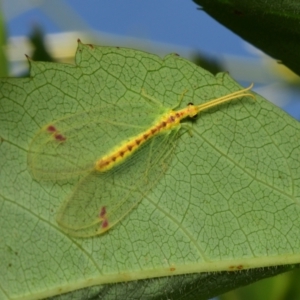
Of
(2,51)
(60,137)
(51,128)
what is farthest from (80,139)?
(2,51)

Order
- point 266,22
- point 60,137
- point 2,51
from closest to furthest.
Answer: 1. point 266,22
2. point 60,137
3. point 2,51

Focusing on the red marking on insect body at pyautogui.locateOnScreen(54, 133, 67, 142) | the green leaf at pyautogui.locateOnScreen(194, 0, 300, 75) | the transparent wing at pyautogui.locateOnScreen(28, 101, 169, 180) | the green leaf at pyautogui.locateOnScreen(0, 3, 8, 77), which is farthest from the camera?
the green leaf at pyautogui.locateOnScreen(0, 3, 8, 77)

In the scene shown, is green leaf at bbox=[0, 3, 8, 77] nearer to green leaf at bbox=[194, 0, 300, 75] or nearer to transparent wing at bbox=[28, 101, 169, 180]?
transparent wing at bbox=[28, 101, 169, 180]

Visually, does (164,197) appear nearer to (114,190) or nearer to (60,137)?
(114,190)

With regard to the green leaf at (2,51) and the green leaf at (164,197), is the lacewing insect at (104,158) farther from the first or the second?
the green leaf at (2,51)

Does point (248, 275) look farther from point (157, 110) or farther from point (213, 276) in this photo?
point (157, 110)

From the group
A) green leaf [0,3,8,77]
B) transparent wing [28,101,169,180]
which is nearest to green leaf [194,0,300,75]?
transparent wing [28,101,169,180]

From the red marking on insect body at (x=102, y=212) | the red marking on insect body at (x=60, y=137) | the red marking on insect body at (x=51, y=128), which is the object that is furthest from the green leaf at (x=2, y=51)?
the red marking on insect body at (x=102, y=212)
